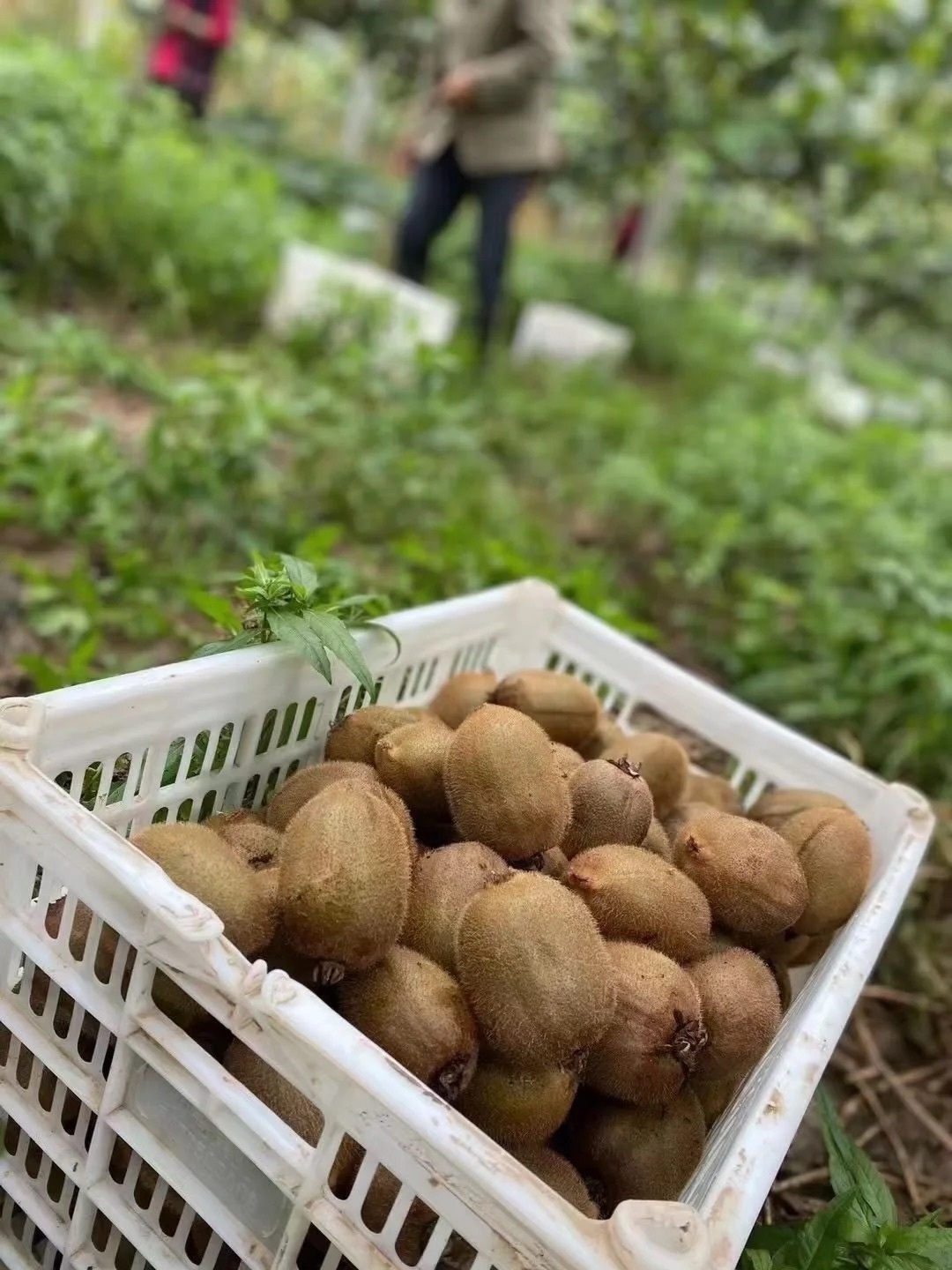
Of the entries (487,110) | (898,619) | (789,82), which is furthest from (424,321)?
(789,82)

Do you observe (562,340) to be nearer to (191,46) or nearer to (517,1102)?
(191,46)

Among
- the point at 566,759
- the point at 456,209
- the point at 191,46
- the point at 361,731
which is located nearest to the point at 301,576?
the point at 361,731

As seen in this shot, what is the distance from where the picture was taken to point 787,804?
1.79m

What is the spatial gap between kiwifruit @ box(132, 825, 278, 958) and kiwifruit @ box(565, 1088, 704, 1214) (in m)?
0.43

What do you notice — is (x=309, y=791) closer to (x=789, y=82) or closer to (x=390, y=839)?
(x=390, y=839)

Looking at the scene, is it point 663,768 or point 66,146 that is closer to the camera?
point 663,768

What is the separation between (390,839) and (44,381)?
2.96 meters

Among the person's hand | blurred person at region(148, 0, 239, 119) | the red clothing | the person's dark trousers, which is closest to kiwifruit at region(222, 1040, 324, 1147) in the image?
the person's hand

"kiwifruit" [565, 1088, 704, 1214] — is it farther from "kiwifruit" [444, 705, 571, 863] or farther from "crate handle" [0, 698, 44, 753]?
"crate handle" [0, 698, 44, 753]

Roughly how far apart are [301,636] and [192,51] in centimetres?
728

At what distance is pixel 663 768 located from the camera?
1753 mm

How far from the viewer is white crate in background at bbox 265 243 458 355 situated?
4566 mm

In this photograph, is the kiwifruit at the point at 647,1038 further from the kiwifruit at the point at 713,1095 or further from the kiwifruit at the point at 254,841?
the kiwifruit at the point at 254,841

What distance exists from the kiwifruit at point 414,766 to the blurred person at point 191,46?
6.70 meters
